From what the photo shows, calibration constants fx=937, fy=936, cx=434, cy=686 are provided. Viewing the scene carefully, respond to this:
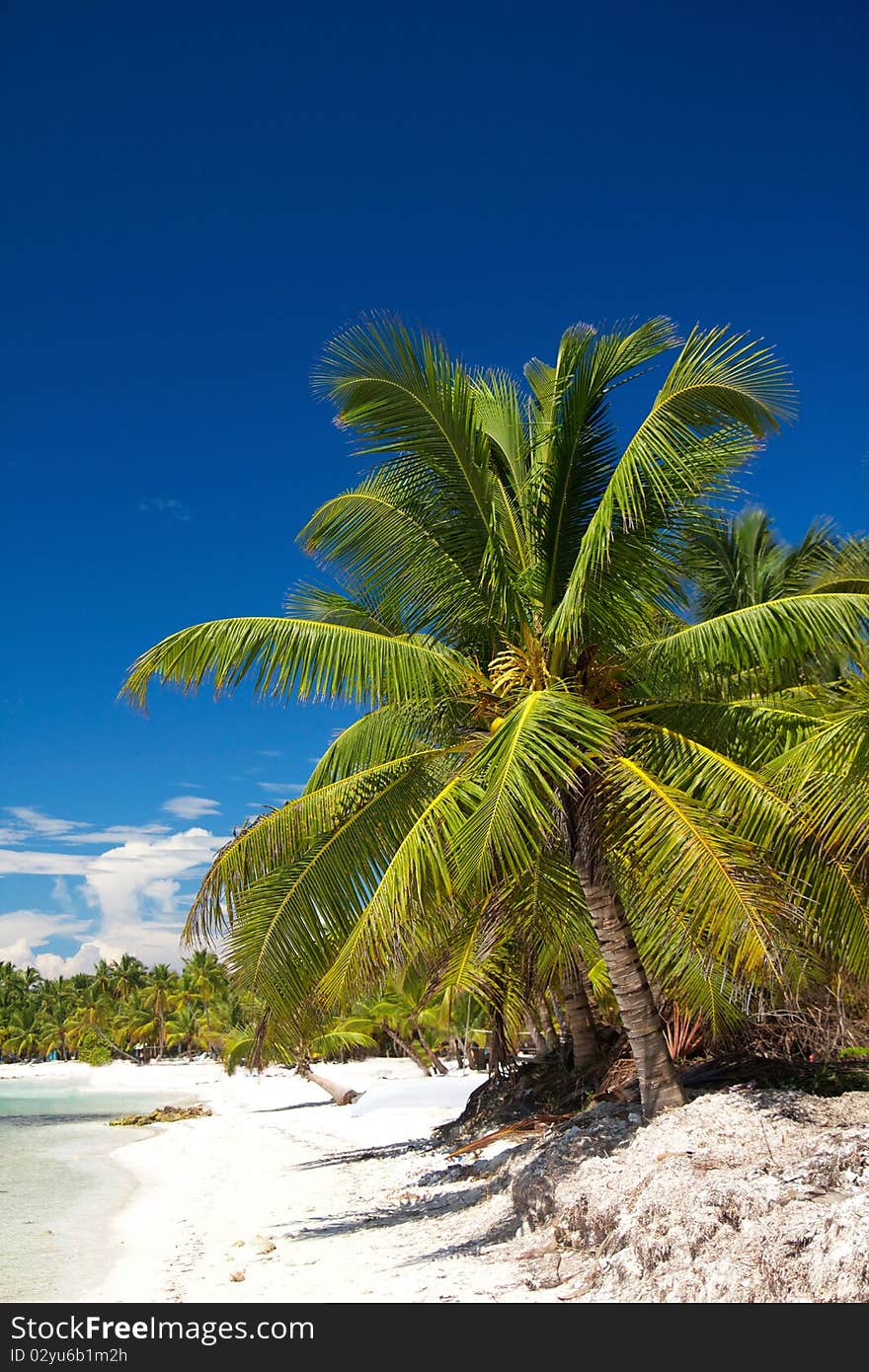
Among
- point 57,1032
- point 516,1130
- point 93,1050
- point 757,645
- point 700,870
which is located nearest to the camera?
point 700,870

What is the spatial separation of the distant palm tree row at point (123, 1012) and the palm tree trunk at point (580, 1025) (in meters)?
61.0

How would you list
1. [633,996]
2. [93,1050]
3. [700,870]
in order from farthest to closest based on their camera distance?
[93,1050] → [633,996] → [700,870]

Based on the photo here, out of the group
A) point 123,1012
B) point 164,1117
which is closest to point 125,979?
point 123,1012

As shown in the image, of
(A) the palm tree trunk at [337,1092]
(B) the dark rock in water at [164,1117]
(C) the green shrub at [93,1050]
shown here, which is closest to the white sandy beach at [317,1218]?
(A) the palm tree trunk at [337,1092]

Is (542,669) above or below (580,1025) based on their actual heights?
above

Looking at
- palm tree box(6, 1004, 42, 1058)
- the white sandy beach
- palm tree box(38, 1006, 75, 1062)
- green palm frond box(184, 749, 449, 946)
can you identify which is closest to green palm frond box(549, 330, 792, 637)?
green palm frond box(184, 749, 449, 946)

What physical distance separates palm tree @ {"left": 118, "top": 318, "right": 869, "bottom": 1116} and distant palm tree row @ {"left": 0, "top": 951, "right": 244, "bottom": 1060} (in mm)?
65506

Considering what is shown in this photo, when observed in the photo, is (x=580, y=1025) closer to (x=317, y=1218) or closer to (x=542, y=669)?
(x=317, y=1218)

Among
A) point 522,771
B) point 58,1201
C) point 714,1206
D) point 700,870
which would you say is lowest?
point 58,1201

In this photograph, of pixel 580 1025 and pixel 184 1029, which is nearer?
pixel 580 1025

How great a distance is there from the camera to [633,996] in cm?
834

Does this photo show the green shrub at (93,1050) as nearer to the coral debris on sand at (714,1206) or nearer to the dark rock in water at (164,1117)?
the dark rock in water at (164,1117)

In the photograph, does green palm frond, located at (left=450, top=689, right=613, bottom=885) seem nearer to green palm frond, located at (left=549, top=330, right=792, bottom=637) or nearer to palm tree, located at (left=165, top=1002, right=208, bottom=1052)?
green palm frond, located at (left=549, top=330, right=792, bottom=637)

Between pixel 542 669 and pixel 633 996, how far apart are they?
119 inches
